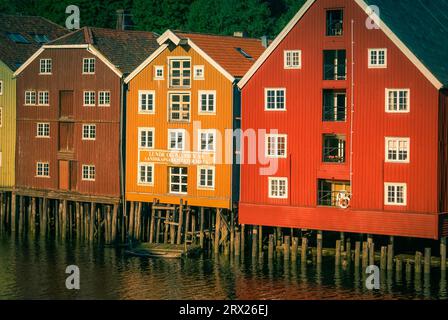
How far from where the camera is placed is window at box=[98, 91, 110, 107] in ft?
269

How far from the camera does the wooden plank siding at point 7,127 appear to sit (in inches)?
3465

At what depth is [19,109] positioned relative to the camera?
87.4m

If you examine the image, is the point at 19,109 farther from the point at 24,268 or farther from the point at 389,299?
the point at 389,299

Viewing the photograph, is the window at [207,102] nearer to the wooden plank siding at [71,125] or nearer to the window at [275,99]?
the window at [275,99]

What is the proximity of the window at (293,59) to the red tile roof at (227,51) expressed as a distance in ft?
13.0

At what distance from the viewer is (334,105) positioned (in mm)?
72750

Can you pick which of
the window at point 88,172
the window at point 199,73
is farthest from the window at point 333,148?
the window at point 88,172

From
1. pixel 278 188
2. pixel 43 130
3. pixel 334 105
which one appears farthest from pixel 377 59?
pixel 43 130

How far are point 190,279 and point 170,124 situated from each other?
11.1m

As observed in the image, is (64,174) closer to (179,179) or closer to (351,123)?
(179,179)

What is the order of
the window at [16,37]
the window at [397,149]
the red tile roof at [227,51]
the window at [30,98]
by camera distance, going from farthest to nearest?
1. the window at [16,37]
2. the window at [30,98]
3. the red tile roof at [227,51]
4. the window at [397,149]

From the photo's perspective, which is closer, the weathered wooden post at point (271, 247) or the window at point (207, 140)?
the weathered wooden post at point (271, 247)

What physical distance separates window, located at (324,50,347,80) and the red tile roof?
5988 millimetres
